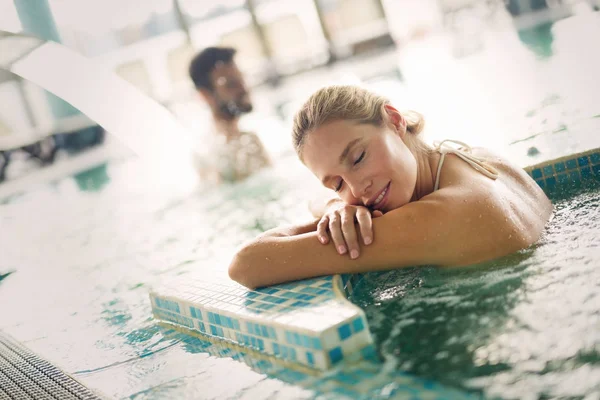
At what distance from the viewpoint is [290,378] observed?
1.57m

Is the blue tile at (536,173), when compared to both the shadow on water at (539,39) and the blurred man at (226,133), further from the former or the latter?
the shadow on water at (539,39)

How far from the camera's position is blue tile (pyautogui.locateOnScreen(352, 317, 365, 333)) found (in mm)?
1569

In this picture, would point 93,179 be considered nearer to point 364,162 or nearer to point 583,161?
point 583,161

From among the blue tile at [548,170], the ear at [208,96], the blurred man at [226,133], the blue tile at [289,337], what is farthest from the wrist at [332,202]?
the ear at [208,96]

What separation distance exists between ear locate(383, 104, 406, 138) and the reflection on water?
1.75ft

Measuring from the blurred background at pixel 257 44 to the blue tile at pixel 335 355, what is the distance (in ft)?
29.6

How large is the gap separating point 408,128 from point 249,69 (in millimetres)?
16059

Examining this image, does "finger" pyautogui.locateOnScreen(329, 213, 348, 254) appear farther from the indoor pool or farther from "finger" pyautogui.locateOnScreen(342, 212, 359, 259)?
the indoor pool

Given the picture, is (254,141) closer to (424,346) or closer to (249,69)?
(424,346)

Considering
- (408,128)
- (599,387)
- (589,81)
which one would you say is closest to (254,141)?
(589,81)

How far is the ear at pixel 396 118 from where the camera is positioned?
2184 mm

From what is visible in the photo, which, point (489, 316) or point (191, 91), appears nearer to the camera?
point (489, 316)

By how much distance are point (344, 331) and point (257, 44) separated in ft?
55.8

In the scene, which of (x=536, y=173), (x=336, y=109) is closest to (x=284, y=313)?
(x=336, y=109)
